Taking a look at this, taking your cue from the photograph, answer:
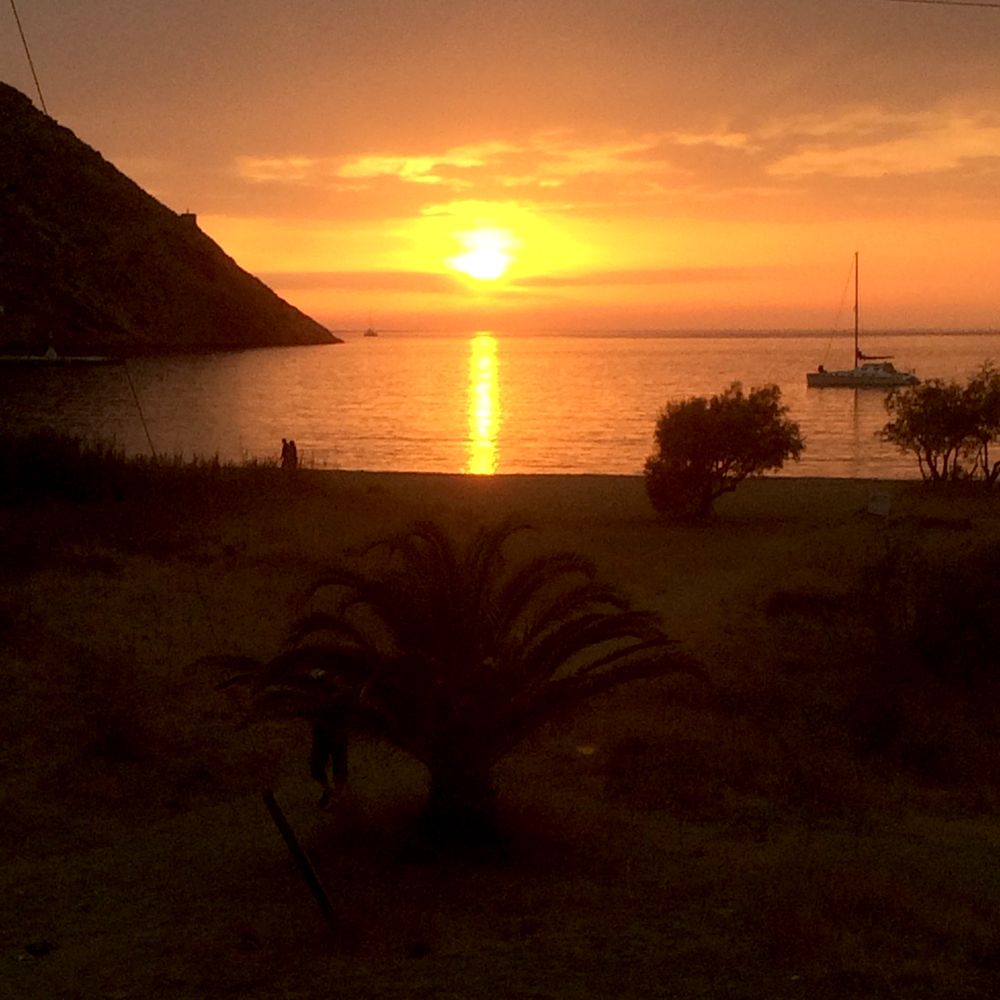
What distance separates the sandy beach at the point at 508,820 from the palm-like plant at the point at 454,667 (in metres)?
0.49

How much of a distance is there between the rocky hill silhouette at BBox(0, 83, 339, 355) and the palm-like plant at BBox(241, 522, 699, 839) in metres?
78.8

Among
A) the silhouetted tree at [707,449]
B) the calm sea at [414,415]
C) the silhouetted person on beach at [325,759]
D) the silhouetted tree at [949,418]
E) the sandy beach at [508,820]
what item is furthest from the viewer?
the calm sea at [414,415]

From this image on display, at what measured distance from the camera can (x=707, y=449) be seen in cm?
2767

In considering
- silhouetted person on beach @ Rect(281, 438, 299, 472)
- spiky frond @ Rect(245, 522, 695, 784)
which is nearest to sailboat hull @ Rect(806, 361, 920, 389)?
silhouetted person on beach @ Rect(281, 438, 299, 472)

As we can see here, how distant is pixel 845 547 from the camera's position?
2267 cm

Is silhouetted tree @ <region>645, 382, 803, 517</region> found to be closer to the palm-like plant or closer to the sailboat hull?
the palm-like plant

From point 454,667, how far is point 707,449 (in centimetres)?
1986

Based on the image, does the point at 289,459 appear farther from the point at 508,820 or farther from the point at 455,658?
the point at 508,820

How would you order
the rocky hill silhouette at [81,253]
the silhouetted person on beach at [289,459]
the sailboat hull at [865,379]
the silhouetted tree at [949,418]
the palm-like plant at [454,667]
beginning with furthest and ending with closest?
the sailboat hull at [865,379] → the rocky hill silhouette at [81,253] → the silhouetted tree at [949,418] → the silhouetted person on beach at [289,459] → the palm-like plant at [454,667]

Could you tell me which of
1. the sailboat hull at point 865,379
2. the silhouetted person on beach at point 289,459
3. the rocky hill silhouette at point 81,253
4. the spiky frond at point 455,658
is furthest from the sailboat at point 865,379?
the spiky frond at point 455,658

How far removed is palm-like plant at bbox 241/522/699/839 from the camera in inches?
325

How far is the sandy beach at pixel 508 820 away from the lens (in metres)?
6.38

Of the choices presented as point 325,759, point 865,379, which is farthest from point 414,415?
point 325,759

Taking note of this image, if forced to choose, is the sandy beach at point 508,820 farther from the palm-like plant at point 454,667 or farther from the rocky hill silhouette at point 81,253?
the rocky hill silhouette at point 81,253
